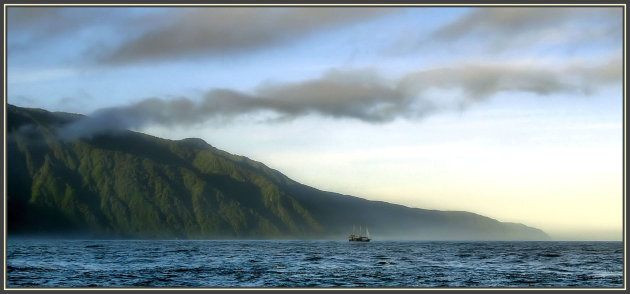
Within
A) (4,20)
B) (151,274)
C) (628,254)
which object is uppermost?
(4,20)

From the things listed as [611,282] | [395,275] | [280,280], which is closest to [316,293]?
[280,280]

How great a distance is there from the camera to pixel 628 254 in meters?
50.0

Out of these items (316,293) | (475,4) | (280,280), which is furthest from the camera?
(280,280)

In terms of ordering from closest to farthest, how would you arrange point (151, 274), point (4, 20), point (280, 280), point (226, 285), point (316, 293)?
1. point (316, 293)
2. point (4, 20)
3. point (226, 285)
4. point (280, 280)
5. point (151, 274)

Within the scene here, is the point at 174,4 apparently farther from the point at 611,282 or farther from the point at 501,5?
the point at 611,282

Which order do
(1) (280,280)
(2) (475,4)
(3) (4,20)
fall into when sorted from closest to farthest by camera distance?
1. (2) (475,4)
2. (3) (4,20)
3. (1) (280,280)

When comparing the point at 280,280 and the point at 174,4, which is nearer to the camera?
the point at 174,4

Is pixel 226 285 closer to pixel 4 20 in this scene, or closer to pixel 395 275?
pixel 395 275

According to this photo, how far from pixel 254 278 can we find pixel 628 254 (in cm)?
5038

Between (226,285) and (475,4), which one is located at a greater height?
(475,4)

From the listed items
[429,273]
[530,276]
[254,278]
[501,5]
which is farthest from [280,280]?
[501,5]

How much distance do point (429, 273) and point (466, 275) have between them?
5871mm

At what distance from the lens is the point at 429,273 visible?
100875mm

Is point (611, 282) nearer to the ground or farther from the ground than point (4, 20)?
nearer to the ground
